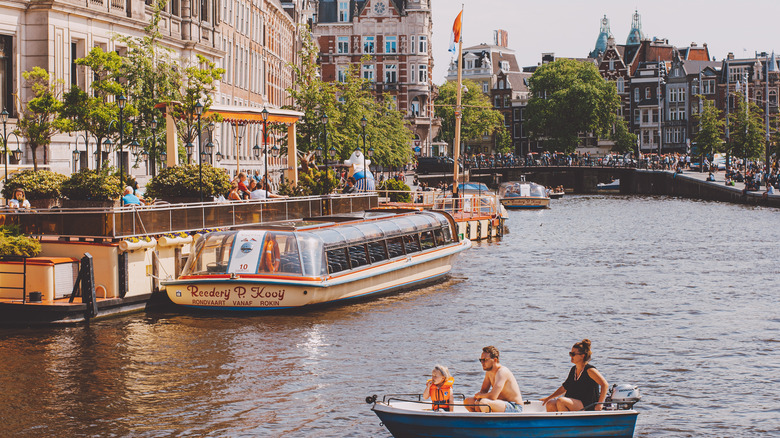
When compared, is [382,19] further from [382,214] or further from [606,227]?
A: [382,214]

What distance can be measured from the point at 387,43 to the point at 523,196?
47163 millimetres

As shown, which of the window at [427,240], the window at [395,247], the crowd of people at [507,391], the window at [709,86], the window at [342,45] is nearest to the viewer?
the crowd of people at [507,391]

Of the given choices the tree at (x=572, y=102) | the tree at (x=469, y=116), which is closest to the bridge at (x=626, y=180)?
the tree at (x=572, y=102)

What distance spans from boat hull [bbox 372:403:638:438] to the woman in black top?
1.31 ft

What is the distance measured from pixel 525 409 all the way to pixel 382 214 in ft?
68.0

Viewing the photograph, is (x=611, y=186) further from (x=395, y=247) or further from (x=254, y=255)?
(x=254, y=255)

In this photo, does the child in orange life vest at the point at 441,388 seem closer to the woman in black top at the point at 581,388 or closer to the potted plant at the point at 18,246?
the woman in black top at the point at 581,388

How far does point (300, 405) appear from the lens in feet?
62.8

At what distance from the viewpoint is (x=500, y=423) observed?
15234mm

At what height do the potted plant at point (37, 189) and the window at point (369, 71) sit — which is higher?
the window at point (369, 71)

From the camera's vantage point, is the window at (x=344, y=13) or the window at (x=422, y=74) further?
the window at (x=344, y=13)

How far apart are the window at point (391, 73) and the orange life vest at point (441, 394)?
11375 centimetres

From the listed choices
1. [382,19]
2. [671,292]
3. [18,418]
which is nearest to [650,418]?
[18,418]

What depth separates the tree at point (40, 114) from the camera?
125 ft
